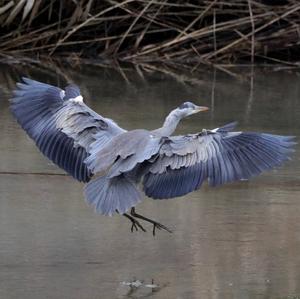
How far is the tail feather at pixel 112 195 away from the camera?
4629 mm

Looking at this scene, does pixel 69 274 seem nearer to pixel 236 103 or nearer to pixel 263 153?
pixel 263 153

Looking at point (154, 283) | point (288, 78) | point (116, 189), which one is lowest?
point (154, 283)

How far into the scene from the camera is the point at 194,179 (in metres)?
4.78

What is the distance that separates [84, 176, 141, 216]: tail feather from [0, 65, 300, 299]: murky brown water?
202 mm

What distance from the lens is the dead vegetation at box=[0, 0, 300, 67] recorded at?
10.7 m

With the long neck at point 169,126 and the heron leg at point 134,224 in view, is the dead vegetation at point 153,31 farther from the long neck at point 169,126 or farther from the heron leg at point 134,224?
the heron leg at point 134,224

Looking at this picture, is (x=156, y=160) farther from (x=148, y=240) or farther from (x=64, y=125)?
(x=64, y=125)

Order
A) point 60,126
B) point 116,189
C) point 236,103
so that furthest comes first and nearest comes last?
point 236,103, point 60,126, point 116,189

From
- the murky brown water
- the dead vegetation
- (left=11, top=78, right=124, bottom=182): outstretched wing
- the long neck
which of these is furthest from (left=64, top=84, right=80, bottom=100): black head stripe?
the dead vegetation

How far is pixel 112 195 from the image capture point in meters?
4.70

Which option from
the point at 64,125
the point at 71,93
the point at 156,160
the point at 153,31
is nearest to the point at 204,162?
the point at 156,160

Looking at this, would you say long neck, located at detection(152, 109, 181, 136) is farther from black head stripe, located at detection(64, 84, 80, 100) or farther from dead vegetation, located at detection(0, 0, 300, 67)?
dead vegetation, located at detection(0, 0, 300, 67)

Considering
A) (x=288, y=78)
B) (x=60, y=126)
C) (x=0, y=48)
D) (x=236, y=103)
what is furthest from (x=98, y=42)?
(x=60, y=126)

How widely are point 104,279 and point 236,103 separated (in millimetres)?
4346
